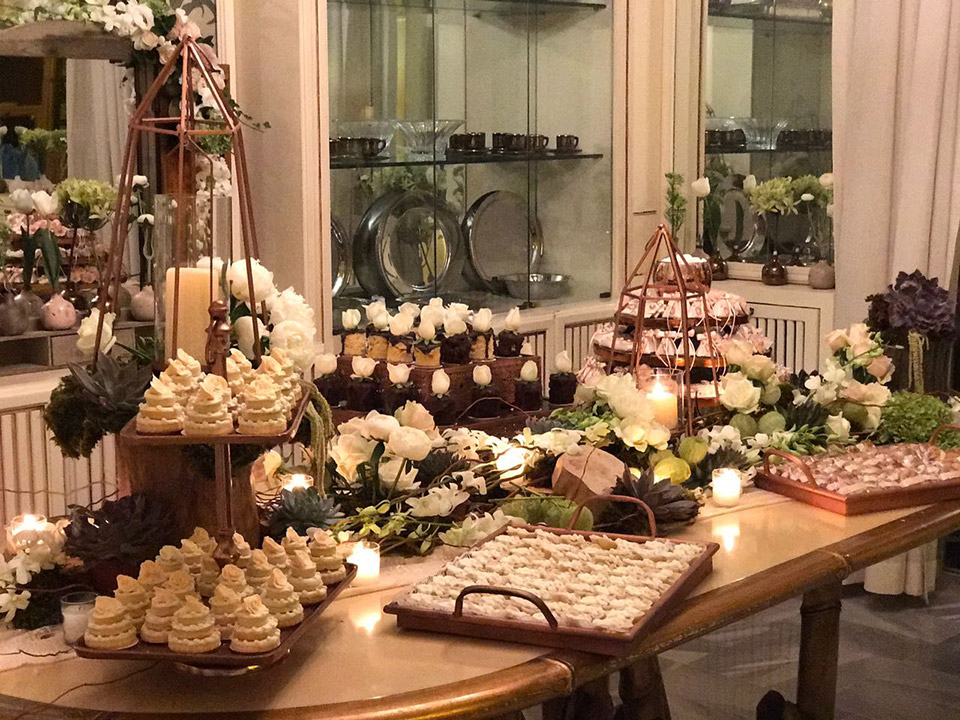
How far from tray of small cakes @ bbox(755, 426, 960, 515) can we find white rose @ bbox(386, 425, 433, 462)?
705 mm

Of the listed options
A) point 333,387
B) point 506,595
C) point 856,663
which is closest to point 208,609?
point 506,595

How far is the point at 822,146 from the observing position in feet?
14.1

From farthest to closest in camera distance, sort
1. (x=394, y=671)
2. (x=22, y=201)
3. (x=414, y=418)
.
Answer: (x=22, y=201) → (x=414, y=418) → (x=394, y=671)

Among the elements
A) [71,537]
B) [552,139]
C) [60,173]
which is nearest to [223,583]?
[71,537]

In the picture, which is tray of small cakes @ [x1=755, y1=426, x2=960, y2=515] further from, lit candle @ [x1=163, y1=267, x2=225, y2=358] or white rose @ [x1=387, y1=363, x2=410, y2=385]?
lit candle @ [x1=163, y1=267, x2=225, y2=358]

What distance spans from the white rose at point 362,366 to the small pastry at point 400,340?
7 centimetres

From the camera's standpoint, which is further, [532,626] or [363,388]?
[363,388]

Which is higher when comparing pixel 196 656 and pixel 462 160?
pixel 462 160

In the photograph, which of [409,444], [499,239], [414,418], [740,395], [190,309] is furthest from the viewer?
[499,239]

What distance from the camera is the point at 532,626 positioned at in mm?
1580

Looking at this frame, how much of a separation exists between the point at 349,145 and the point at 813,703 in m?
2.19

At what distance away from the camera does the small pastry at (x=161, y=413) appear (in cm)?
151

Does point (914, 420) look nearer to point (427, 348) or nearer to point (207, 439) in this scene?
point (427, 348)

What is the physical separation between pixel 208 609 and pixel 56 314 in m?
2.09
